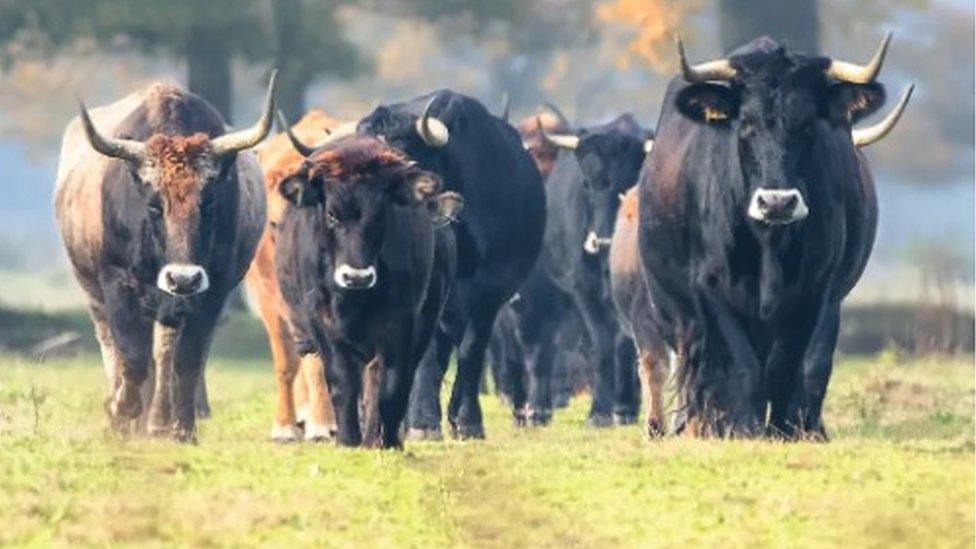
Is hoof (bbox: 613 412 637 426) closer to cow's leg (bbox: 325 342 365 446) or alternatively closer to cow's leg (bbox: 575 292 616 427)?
cow's leg (bbox: 575 292 616 427)

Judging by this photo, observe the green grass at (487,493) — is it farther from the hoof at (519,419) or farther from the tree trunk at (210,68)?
the tree trunk at (210,68)

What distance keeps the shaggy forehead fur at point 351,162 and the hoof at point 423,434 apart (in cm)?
303

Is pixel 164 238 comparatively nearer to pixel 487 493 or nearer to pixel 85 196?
pixel 85 196

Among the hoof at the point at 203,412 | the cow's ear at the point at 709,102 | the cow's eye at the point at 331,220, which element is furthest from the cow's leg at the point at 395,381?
the hoof at the point at 203,412

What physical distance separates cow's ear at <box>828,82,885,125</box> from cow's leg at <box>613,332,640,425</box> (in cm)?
603

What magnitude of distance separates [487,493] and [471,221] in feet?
23.0

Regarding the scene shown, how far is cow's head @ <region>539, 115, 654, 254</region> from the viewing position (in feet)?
86.7

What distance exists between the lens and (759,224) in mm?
18953

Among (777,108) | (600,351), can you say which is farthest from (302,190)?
(600,351)

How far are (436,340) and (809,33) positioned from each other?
17.2 m

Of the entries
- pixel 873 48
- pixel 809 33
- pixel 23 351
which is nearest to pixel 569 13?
pixel 873 48

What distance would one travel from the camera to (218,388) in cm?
3098

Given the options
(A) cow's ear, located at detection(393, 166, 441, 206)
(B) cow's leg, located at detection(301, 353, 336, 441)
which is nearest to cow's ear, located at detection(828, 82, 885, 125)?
(A) cow's ear, located at detection(393, 166, 441, 206)

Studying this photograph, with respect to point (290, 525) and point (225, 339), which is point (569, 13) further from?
point (290, 525)
